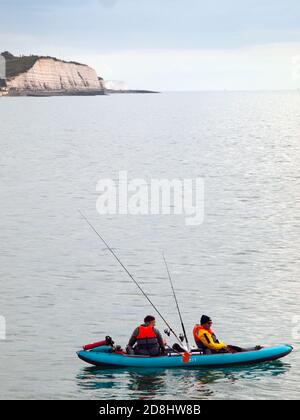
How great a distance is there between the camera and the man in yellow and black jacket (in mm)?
29828

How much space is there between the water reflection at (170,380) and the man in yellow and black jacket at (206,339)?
0.58 metres

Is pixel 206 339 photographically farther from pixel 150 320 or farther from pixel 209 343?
pixel 150 320

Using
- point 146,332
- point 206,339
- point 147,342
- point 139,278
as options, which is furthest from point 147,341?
point 139,278

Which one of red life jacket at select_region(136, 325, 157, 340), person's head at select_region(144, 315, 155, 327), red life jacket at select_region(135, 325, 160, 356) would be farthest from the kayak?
person's head at select_region(144, 315, 155, 327)

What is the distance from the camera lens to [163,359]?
29.9 metres

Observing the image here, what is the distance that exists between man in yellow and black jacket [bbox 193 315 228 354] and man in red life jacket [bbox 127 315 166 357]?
40.9 inches

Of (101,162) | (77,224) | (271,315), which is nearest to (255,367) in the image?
(271,315)

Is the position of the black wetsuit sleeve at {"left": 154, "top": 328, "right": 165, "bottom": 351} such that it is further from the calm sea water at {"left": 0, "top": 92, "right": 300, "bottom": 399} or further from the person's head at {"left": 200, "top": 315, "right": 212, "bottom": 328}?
the person's head at {"left": 200, "top": 315, "right": 212, "bottom": 328}

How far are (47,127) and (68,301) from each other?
137m

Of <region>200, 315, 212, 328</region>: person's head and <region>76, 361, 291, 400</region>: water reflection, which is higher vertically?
<region>200, 315, 212, 328</region>: person's head

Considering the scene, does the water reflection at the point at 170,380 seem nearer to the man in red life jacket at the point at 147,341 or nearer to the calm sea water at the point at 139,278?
→ the calm sea water at the point at 139,278

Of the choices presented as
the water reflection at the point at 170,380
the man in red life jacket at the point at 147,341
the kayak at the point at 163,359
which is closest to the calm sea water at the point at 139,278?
the water reflection at the point at 170,380

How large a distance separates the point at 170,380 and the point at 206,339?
156 centimetres
